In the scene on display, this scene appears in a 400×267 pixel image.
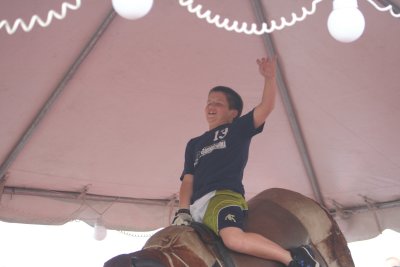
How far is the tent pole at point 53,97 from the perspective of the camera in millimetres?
3326

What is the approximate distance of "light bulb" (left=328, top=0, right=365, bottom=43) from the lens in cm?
230

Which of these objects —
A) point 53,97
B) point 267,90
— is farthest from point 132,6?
point 53,97

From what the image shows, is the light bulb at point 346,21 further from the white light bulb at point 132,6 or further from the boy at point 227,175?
the white light bulb at point 132,6

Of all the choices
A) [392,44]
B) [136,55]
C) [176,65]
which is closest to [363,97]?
[392,44]

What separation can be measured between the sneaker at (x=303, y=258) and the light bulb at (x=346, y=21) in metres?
0.81

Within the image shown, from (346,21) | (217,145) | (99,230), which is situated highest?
(99,230)

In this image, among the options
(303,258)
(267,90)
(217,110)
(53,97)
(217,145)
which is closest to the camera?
(303,258)

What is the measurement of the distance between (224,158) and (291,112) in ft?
4.72

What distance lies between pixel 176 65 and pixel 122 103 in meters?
0.44

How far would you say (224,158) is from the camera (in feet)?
8.26

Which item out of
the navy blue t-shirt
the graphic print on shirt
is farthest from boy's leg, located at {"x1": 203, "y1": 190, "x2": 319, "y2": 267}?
the graphic print on shirt

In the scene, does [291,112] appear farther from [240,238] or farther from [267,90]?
[240,238]

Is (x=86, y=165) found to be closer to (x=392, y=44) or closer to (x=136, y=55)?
(x=136, y=55)

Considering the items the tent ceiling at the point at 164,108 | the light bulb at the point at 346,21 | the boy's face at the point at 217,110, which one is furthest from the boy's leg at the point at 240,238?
the tent ceiling at the point at 164,108
